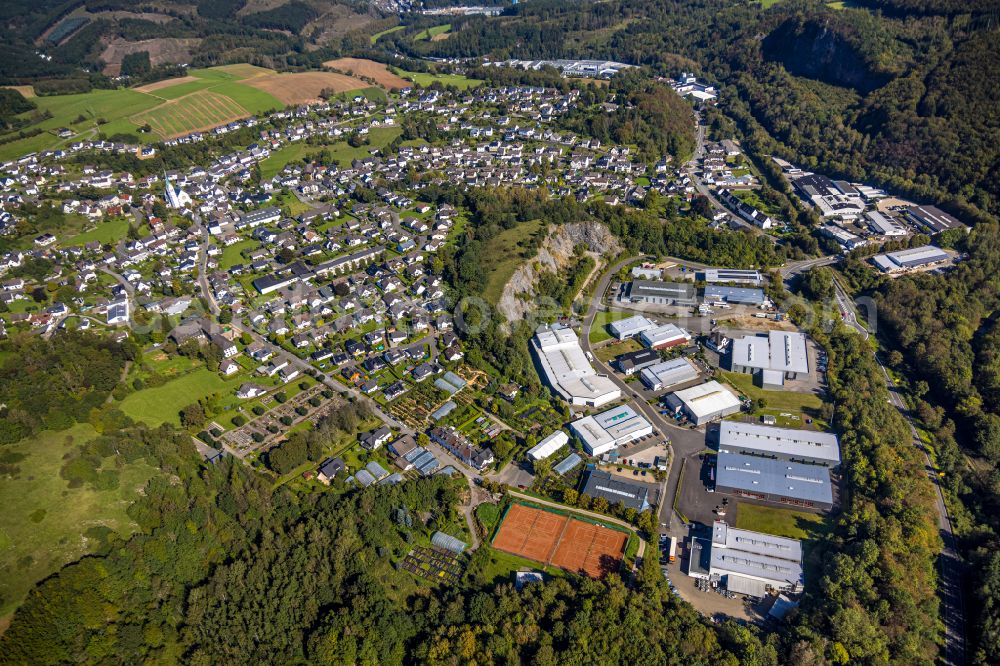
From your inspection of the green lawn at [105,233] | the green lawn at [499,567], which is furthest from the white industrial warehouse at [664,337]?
the green lawn at [105,233]

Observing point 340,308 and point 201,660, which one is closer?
point 201,660

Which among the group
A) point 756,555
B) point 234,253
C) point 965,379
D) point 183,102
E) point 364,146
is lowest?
point 234,253

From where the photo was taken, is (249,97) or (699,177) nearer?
(699,177)

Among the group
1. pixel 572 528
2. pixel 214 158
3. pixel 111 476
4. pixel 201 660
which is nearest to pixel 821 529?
pixel 572 528

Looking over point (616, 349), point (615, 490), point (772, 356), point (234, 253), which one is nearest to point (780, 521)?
point (615, 490)

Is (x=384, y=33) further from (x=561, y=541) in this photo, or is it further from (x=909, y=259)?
(x=561, y=541)

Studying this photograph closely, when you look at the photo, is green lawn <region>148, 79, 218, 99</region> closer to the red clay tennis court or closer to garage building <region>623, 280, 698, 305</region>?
garage building <region>623, 280, 698, 305</region>

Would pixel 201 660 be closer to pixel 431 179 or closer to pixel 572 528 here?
pixel 572 528
